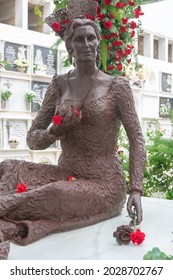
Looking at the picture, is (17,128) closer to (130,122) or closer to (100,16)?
(100,16)

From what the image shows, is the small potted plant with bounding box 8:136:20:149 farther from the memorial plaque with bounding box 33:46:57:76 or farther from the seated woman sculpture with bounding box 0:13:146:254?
the seated woman sculpture with bounding box 0:13:146:254

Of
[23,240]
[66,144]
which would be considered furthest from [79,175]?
[23,240]

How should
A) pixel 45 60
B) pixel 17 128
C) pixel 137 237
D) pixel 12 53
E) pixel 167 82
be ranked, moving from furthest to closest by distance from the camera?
pixel 167 82, pixel 45 60, pixel 17 128, pixel 12 53, pixel 137 237

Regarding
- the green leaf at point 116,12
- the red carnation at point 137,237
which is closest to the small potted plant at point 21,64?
the green leaf at point 116,12

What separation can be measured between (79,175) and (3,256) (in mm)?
721

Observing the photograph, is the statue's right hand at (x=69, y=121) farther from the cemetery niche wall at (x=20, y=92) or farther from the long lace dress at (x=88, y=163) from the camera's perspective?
the cemetery niche wall at (x=20, y=92)

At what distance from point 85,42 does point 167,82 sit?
292 inches

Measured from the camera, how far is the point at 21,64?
6.34m

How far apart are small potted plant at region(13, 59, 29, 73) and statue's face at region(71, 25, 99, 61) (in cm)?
439

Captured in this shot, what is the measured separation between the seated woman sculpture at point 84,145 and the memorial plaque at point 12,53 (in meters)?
4.27

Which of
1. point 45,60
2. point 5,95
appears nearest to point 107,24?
point 5,95

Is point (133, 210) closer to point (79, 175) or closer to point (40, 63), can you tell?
point (79, 175)

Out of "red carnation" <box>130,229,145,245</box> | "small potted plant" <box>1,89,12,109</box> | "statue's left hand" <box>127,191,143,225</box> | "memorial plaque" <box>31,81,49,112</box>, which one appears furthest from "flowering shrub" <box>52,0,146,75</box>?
"memorial plaque" <box>31,81,49,112</box>

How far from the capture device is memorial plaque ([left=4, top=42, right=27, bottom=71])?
632cm
